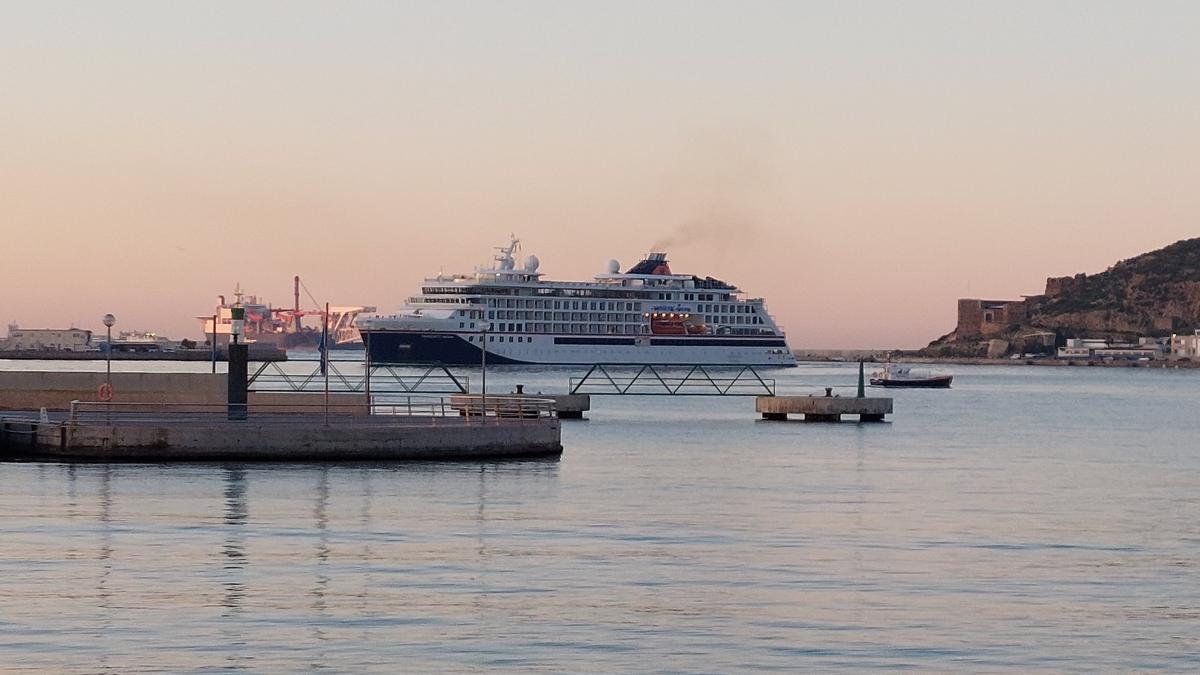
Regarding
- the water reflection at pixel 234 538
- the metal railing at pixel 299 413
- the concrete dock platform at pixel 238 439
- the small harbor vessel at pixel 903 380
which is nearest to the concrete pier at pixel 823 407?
the metal railing at pixel 299 413

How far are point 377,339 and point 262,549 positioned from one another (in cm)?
13016

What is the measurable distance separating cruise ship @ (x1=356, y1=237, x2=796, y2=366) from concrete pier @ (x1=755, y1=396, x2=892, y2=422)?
8220 centimetres

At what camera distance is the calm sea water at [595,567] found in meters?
19.4

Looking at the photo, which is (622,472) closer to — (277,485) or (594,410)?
(277,485)

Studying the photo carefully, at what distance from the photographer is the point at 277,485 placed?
1457 inches

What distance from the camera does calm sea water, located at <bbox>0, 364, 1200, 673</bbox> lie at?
19.4m

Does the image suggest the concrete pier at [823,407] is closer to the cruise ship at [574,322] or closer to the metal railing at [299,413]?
the metal railing at [299,413]

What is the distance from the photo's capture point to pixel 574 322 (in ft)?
543

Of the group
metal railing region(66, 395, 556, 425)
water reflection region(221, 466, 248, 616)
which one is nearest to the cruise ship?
metal railing region(66, 395, 556, 425)

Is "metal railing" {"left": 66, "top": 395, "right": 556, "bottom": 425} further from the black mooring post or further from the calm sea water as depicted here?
the calm sea water

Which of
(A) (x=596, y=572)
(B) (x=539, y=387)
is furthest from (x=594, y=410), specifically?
(A) (x=596, y=572)

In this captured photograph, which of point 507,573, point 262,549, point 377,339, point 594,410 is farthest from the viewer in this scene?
point 377,339

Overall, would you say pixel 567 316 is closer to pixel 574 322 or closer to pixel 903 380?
pixel 574 322

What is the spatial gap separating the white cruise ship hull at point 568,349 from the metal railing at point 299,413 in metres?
104
